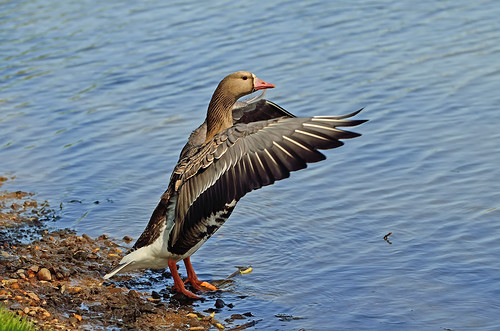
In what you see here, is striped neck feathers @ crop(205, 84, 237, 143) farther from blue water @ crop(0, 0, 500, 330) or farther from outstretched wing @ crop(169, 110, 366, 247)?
blue water @ crop(0, 0, 500, 330)

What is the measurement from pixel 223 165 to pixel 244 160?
0.80ft

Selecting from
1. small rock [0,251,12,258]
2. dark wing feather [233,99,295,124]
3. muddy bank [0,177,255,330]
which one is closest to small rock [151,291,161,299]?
muddy bank [0,177,255,330]

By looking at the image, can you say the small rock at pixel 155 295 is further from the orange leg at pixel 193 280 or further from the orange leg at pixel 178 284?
the orange leg at pixel 193 280

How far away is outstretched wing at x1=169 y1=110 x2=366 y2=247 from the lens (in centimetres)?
629

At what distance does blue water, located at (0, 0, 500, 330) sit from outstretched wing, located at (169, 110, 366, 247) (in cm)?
105

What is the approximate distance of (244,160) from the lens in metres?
6.61

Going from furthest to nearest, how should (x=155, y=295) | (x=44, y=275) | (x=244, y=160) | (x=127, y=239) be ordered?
1. (x=127, y=239)
2. (x=155, y=295)
3. (x=44, y=275)
4. (x=244, y=160)

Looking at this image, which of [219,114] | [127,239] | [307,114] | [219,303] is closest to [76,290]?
[219,303]

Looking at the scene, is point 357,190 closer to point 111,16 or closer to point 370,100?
point 370,100

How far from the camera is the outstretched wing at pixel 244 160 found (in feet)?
20.6

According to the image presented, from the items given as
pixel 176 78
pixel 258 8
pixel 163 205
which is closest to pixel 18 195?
pixel 163 205

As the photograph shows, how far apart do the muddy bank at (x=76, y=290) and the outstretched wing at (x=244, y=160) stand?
0.76 meters

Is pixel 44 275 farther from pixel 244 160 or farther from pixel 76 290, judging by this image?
pixel 244 160

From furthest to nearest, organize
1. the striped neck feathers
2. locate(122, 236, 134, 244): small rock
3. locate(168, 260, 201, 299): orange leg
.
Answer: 1. locate(122, 236, 134, 244): small rock
2. the striped neck feathers
3. locate(168, 260, 201, 299): orange leg
